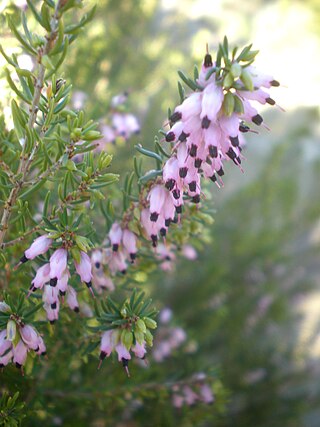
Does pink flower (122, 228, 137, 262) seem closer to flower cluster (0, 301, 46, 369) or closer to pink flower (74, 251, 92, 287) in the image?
pink flower (74, 251, 92, 287)

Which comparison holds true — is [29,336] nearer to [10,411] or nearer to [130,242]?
[10,411]

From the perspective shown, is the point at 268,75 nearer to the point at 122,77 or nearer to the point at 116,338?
the point at 116,338

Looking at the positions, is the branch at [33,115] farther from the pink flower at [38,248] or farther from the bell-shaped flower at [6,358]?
the bell-shaped flower at [6,358]

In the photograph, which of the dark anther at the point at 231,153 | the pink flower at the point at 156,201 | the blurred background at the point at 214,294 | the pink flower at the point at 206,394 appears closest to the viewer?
the dark anther at the point at 231,153

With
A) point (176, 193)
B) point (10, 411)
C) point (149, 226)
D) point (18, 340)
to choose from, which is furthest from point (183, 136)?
point (10, 411)

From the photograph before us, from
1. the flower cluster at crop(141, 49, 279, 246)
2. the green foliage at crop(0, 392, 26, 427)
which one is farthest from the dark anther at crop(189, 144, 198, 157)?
the green foliage at crop(0, 392, 26, 427)

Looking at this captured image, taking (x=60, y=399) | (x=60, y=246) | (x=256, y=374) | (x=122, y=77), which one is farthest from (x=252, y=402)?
(x=122, y=77)

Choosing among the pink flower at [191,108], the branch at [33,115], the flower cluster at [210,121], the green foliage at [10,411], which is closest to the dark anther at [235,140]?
the flower cluster at [210,121]
